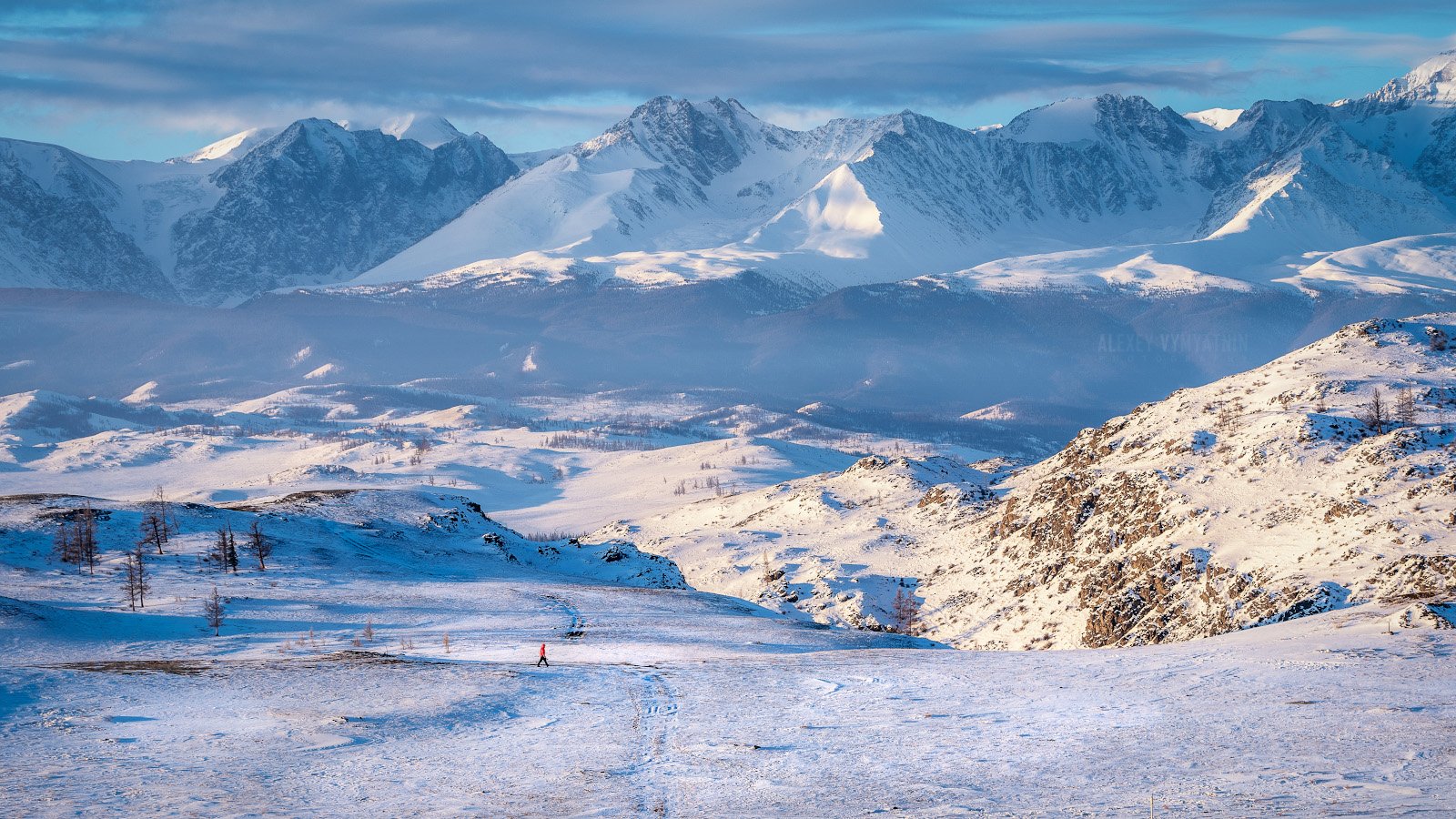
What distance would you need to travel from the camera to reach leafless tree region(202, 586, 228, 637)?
5722 centimetres

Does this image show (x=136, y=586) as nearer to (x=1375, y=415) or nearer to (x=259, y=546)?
(x=259, y=546)

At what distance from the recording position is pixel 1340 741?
99.6ft

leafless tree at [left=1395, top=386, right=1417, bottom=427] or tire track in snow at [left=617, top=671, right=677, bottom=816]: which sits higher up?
leafless tree at [left=1395, top=386, right=1417, bottom=427]

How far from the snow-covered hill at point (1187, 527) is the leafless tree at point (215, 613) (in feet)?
148

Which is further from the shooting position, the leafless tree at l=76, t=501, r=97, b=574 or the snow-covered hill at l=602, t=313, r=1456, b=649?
the leafless tree at l=76, t=501, r=97, b=574

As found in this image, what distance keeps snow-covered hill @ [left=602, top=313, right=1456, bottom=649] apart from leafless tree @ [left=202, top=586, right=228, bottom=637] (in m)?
45.2

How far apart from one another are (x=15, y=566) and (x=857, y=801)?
64290 millimetres

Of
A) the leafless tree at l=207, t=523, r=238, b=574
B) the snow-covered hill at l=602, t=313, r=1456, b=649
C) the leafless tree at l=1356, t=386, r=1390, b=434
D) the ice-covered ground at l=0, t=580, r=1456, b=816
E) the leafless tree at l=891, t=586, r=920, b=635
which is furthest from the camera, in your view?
the leafless tree at l=891, t=586, r=920, b=635

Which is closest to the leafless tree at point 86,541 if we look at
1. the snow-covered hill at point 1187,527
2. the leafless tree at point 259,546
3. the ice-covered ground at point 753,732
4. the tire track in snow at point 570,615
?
the leafless tree at point 259,546

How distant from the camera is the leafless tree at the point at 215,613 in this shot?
188 feet

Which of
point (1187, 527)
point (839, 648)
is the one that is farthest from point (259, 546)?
point (1187, 527)

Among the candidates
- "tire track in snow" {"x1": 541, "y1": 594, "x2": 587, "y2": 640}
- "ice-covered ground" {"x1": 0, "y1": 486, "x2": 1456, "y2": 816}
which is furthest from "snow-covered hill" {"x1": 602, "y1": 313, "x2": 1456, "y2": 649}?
"tire track in snow" {"x1": 541, "y1": 594, "x2": 587, "y2": 640}

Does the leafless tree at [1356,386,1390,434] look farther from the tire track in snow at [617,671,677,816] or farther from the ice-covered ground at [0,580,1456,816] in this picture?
the tire track in snow at [617,671,677,816]

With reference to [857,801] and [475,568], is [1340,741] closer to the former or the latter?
[857,801]
